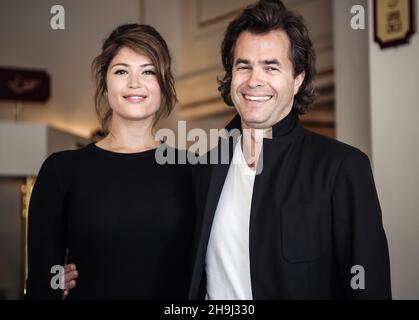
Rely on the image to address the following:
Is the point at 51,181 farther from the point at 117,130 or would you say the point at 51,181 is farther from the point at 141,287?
the point at 141,287

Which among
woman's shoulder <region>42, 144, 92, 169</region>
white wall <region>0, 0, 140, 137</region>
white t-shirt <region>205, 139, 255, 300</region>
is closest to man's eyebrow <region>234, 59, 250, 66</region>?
white t-shirt <region>205, 139, 255, 300</region>

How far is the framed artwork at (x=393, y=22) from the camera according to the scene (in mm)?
2086

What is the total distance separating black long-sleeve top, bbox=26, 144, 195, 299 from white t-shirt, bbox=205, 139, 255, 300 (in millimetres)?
200

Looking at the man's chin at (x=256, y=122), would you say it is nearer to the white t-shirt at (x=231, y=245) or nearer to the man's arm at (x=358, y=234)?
the white t-shirt at (x=231, y=245)

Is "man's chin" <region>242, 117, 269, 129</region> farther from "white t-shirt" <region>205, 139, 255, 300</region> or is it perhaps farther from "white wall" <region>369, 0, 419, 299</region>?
"white wall" <region>369, 0, 419, 299</region>

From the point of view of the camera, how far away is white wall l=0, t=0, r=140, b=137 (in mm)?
4125

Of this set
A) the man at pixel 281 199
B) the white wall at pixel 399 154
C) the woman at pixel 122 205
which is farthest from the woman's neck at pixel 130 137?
the white wall at pixel 399 154

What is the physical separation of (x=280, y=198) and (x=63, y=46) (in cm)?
337

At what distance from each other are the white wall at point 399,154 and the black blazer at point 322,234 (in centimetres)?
91

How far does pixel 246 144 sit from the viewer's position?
136cm

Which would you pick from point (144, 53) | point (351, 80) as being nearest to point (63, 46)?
point (351, 80)
